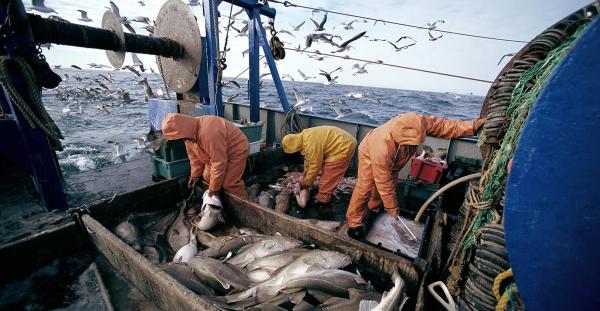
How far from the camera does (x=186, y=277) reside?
95.1 inches

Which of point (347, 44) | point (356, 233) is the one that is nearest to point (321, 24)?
point (347, 44)

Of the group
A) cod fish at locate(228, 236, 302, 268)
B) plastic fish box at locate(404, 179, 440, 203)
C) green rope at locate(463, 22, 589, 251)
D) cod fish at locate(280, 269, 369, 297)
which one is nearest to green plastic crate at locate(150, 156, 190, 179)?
cod fish at locate(228, 236, 302, 268)

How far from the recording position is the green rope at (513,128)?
1.44 meters

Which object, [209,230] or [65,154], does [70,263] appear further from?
[65,154]

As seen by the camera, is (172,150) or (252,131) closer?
(172,150)

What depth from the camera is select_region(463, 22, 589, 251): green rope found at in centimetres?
144

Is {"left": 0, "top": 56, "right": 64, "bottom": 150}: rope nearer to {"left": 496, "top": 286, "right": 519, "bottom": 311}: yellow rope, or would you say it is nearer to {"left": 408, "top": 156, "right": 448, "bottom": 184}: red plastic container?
{"left": 496, "top": 286, "right": 519, "bottom": 311}: yellow rope

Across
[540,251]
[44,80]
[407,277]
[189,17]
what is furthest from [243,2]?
[540,251]

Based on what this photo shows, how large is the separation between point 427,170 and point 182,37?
596cm

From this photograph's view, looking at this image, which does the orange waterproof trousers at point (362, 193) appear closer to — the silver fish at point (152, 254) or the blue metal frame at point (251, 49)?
the silver fish at point (152, 254)

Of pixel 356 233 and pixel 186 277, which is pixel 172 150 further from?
pixel 356 233

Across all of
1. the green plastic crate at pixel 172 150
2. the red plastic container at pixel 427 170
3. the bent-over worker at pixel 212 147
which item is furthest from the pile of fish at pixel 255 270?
the red plastic container at pixel 427 170

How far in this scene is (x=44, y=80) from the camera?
12.1 feet

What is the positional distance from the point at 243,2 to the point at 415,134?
503 cm
